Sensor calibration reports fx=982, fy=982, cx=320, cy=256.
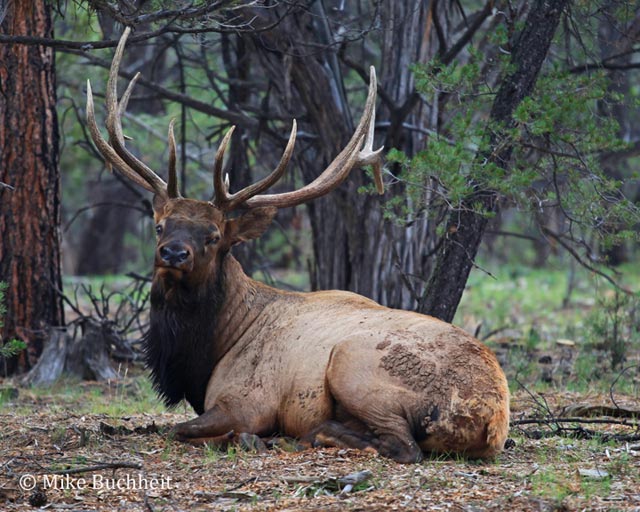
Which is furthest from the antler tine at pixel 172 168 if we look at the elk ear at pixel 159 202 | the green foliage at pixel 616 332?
the green foliage at pixel 616 332

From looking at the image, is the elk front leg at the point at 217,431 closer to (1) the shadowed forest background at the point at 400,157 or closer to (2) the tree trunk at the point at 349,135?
(1) the shadowed forest background at the point at 400,157

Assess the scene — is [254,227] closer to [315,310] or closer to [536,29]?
[315,310]

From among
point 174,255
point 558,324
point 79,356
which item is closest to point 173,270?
point 174,255

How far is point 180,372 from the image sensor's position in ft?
23.6

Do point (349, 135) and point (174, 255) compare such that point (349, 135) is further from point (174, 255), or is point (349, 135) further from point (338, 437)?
point (338, 437)

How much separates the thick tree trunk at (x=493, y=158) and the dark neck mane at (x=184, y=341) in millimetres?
2023

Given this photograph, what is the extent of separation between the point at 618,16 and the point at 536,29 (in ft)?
3.28

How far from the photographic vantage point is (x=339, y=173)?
741 centimetres

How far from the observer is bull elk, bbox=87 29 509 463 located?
6.14 metres

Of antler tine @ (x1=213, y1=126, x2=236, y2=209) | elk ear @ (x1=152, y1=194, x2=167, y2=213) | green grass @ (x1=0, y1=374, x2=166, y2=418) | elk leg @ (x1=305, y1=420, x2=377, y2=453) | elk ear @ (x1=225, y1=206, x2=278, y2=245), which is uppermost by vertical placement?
antler tine @ (x1=213, y1=126, x2=236, y2=209)

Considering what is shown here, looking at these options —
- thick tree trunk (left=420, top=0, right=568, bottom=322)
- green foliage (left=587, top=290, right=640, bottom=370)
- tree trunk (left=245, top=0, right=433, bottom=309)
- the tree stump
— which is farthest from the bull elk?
green foliage (left=587, top=290, right=640, bottom=370)

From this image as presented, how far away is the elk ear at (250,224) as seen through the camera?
7.30m

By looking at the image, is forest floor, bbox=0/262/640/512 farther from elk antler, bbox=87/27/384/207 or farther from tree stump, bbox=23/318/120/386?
elk antler, bbox=87/27/384/207

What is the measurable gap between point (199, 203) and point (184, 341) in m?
1.01
